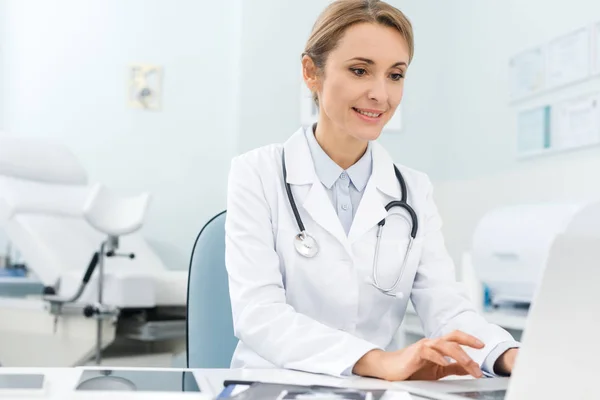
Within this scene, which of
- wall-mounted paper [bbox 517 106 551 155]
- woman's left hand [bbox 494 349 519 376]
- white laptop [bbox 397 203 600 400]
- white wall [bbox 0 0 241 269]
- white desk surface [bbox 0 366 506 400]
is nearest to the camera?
white laptop [bbox 397 203 600 400]

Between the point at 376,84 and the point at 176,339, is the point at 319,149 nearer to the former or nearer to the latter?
the point at 376,84

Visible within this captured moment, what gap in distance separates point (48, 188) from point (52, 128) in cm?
58

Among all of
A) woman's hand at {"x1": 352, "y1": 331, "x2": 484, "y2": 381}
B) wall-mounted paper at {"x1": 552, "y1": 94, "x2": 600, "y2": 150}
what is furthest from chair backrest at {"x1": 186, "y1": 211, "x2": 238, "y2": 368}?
wall-mounted paper at {"x1": 552, "y1": 94, "x2": 600, "y2": 150}

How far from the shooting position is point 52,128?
382cm

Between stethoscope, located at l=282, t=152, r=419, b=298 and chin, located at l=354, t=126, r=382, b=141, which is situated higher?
chin, located at l=354, t=126, r=382, b=141

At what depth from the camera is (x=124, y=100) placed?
386 centimetres

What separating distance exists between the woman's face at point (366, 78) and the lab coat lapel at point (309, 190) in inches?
3.4

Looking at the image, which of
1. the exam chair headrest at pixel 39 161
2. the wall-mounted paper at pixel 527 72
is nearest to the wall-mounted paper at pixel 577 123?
the wall-mounted paper at pixel 527 72

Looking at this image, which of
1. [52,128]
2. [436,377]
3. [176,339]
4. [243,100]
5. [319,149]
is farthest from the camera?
[52,128]

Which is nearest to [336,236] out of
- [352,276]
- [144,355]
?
[352,276]

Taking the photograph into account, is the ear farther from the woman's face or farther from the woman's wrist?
the woman's wrist

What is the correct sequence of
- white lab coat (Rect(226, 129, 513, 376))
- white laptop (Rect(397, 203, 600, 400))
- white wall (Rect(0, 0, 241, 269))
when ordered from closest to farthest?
white laptop (Rect(397, 203, 600, 400)) → white lab coat (Rect(226, 129, 513, 376)) → white wall (Rect(0, 0, 241, 269))

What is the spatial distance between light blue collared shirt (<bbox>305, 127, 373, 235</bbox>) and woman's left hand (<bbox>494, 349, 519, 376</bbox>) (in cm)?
34

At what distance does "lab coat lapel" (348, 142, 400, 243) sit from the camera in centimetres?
113
